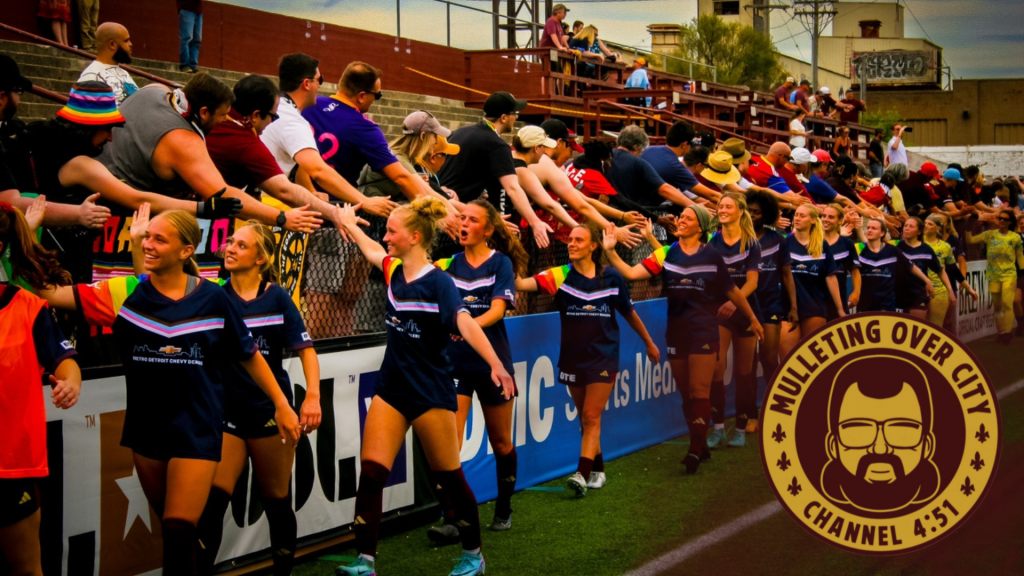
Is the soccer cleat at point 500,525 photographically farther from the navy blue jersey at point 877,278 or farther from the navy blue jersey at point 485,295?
the navy blue jersey at point 877,278

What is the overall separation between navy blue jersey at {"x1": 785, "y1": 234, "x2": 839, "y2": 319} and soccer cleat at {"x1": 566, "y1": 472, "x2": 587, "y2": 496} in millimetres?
4116

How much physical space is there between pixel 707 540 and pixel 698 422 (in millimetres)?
2087

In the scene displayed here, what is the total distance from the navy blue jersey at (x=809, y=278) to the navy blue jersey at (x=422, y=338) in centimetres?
595

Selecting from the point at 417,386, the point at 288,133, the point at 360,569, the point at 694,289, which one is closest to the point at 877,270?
the point at 694,289

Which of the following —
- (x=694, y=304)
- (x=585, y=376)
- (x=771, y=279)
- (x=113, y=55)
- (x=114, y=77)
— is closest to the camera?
(x=585, y=376)

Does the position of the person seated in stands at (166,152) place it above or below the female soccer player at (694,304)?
above

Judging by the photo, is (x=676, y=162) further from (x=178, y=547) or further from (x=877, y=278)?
(x=178, y=547)

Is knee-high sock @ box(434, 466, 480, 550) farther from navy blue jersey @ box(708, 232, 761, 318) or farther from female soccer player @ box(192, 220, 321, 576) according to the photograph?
navy blue jersey @ box(708, 232, 761, 318)

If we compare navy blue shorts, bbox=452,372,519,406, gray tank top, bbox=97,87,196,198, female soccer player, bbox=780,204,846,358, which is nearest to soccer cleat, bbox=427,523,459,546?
navy blue shorts, bbox=452,372,519,406

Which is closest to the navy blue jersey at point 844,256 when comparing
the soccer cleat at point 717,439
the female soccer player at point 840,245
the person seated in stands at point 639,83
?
the female soccer player at point 840,245

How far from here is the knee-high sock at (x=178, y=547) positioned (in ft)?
13.9

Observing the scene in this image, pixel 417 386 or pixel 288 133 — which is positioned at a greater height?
pixel 288 133

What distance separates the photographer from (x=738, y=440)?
927 centimetres

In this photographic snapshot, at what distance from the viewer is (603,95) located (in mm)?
21453
